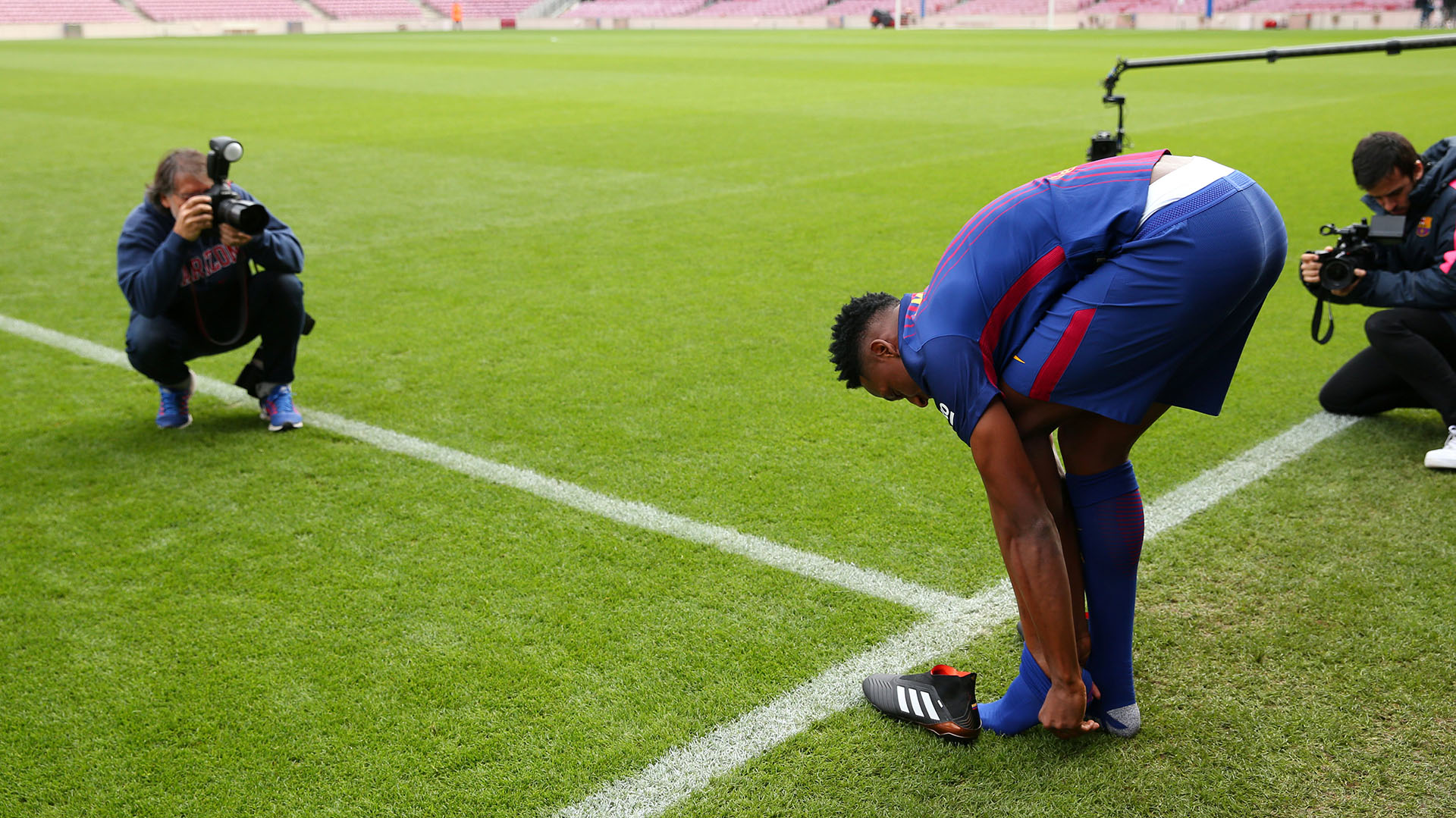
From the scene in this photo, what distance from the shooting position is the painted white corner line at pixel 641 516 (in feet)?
11.3

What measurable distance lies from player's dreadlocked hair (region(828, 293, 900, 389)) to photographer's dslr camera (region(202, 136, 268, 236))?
274 centimetres

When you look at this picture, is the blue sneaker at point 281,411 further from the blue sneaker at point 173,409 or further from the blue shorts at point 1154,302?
the blue shorts at point 1154,302

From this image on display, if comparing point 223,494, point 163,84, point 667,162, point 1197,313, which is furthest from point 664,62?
point 1197,313

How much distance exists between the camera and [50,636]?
326 centimetres

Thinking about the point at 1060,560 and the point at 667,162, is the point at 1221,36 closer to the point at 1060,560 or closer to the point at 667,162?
the point at 667,162

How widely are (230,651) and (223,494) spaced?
4.14ft

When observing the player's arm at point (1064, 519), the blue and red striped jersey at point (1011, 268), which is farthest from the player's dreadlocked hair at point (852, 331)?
the player's arm at point (1064, 519)

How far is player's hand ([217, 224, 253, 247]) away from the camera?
171 inches

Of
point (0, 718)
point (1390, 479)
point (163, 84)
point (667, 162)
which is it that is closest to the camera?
point (0, 718)

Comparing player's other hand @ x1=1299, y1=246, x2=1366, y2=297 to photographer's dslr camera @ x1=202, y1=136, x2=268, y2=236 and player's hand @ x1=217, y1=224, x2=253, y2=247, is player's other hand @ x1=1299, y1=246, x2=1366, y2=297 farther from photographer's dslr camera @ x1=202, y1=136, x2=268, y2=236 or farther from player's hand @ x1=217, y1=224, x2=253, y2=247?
player's hand @ x1=217, y1=224, x2=253, y2=247

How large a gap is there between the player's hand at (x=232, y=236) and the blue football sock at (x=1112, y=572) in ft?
11.0

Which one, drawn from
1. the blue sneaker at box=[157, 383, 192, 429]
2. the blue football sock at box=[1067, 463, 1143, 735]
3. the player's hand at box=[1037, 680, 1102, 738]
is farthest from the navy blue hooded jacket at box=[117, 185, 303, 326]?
the player's hand at box=[1037, 680, 1102, 738]

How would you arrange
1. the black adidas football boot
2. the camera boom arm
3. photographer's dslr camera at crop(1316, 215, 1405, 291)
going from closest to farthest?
the black adidas football boot < the camera boom arm < photographer's dslr camera at crop(1316, 215, 1405, 291)

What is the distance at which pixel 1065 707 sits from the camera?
7.59 ft
